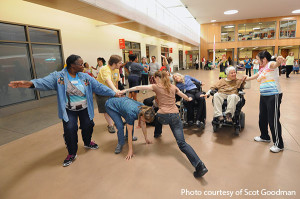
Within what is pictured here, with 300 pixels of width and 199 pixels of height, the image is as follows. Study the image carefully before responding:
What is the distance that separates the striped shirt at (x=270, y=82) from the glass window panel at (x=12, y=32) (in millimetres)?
6310

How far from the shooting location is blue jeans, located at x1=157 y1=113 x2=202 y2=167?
202cm

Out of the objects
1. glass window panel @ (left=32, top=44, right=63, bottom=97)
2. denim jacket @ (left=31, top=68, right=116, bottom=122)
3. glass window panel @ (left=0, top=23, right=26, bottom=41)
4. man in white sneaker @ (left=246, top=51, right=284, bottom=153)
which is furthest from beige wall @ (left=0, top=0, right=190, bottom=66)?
man in white sneaker @ (left=246, top=51, right=284, bottom=153)

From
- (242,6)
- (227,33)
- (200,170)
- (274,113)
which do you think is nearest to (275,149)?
(274,113)

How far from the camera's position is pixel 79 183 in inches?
78.7

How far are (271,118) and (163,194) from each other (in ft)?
5.92


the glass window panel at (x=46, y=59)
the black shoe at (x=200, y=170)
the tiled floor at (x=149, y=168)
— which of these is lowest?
the tiled floor at (x=149, y=168)

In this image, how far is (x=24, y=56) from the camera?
17.8 feet

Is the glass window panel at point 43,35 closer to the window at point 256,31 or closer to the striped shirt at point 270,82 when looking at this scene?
the striped shirt at point 270,82

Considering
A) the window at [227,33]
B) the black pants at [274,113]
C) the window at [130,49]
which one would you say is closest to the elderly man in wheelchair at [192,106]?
the black pants at [274,113]

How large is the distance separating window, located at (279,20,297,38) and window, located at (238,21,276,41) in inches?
29.8

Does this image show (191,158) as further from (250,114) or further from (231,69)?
(250,114)

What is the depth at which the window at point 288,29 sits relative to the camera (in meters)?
17.9

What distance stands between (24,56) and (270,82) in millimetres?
6439

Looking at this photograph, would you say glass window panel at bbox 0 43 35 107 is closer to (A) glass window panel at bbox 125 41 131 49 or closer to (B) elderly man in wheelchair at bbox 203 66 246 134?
(B) elderly man in wheelchair at bbox 203 66 246 134
